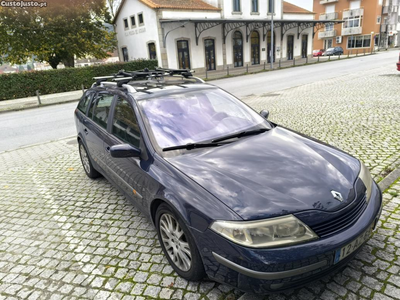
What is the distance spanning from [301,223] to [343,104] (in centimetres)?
820

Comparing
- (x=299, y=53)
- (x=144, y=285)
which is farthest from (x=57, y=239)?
(x=299, y=53)

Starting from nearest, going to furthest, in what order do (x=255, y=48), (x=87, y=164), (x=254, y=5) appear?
1. (x=87, y=164)
2. (x=254, y=5)
3. (x=255, y=48)

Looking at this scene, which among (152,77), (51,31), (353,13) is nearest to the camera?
(152,77)

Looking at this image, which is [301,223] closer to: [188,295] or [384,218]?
[188,295]

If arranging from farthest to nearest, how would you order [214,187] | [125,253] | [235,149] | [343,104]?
1. [343,104]
2. [125,253]
3. [235,149]
4. [214,187]

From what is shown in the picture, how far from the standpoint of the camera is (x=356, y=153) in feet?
16.4

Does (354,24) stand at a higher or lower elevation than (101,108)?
higher

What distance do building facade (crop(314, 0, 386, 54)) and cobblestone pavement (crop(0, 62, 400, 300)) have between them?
6030 cm

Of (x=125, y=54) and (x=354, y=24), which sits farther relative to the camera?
(x=354, y=24)

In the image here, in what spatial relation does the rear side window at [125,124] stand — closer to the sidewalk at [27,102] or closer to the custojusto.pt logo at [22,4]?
the sidewalk at [27,102]

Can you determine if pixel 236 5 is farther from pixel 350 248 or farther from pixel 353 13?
pixel 353 13

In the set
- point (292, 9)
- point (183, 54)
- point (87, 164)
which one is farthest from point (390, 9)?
point (87, 164)

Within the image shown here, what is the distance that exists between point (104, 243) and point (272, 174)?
6.84ft

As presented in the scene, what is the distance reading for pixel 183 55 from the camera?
30.4 metres
